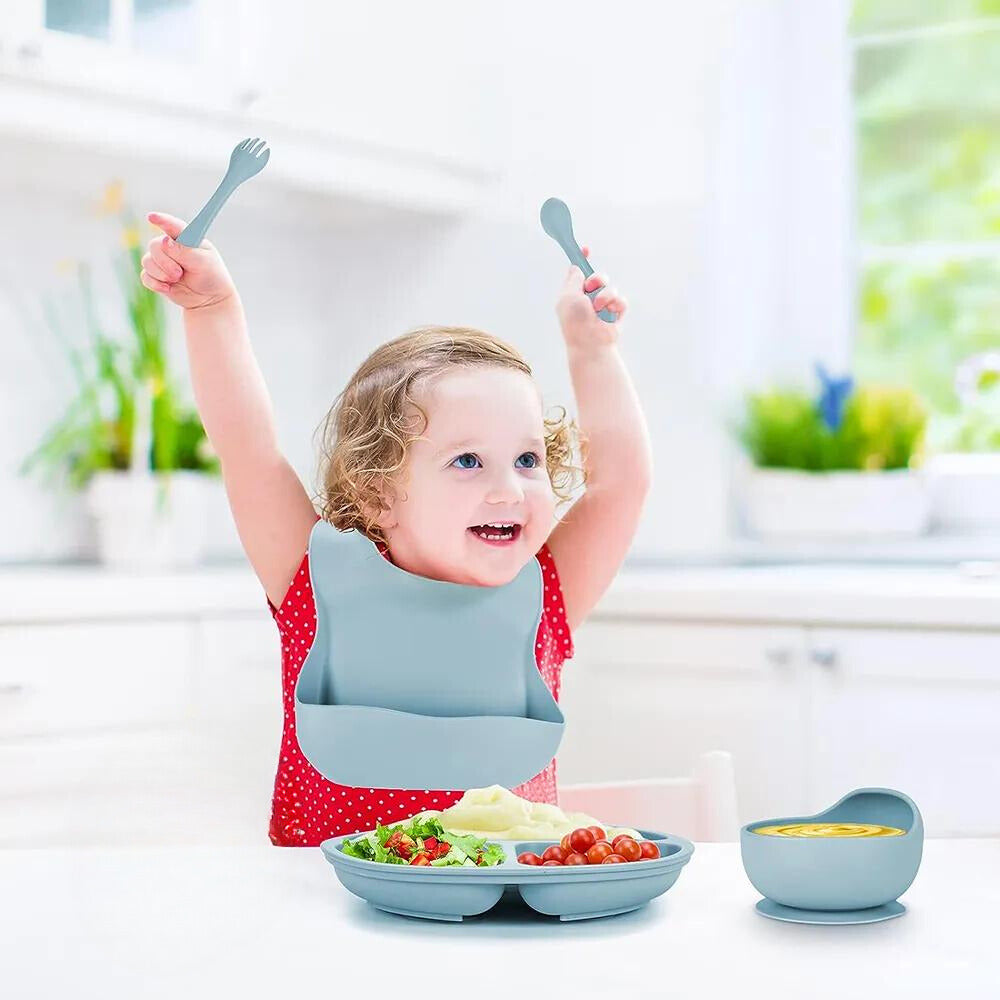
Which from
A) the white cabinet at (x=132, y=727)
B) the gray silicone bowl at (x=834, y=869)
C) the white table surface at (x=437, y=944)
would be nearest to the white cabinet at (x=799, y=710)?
the white cabinet at (x=132, y=727)

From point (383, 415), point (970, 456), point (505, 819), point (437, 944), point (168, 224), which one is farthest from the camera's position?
point (970, 456)

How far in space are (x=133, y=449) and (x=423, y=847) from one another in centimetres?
182

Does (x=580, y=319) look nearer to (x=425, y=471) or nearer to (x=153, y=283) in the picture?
(x=425, y=471)

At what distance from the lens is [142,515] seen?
7.99ft

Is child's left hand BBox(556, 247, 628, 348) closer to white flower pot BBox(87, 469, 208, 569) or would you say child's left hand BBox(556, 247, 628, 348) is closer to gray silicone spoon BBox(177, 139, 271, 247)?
gray silicone spoon BBox(177, 139, 271, 247)

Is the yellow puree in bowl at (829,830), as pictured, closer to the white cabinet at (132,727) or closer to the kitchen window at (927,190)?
the white cabinet at (132,727)

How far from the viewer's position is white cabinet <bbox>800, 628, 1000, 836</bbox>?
6.37ft

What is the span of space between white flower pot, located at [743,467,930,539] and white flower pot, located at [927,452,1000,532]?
46 mm

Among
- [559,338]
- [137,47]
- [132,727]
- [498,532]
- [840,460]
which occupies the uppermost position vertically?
[137,47]

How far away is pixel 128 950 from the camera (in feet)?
2.27

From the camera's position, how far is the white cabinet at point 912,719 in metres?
1.94

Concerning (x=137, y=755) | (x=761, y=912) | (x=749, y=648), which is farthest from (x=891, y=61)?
(x=761, y=912)

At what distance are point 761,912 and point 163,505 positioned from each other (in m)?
1.83

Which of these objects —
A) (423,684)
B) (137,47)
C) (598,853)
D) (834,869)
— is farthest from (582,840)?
(137,47)
